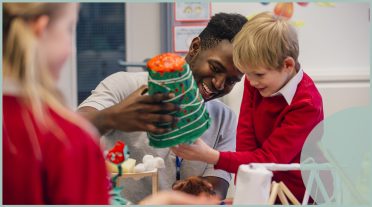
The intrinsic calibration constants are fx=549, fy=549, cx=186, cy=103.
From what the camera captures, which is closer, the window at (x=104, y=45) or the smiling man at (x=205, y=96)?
the smiling man at (x=205, y=96)

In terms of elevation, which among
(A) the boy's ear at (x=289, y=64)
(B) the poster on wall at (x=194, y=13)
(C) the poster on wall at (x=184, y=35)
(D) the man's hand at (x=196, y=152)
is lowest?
(D) the man's hand at (x=196, y=152)

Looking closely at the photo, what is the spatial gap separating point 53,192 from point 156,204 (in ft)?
0.32

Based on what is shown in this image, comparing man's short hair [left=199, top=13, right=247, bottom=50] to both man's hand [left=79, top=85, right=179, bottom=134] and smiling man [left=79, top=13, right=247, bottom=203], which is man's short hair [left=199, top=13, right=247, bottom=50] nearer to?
smiling man [left=79, top=13, right=247, bottom=203]

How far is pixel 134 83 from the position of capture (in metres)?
0.81

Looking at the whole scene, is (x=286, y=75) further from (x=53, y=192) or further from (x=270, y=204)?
(x=53, y=192)

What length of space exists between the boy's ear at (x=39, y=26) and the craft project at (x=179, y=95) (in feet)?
0.52

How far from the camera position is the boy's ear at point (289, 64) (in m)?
0.73

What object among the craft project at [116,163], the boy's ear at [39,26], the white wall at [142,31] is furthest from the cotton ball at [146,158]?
the white wall at [142,31]

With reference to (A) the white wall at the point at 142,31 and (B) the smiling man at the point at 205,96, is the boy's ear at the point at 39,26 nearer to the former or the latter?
(B) the smiling man at the point at 205,96

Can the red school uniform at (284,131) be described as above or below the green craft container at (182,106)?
below

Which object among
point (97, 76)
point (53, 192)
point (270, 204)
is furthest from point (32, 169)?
point (97, 76)

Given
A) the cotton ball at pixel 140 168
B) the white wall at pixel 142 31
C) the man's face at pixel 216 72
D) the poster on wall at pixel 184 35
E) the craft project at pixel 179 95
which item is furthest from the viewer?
the white wall at pixel 142 31

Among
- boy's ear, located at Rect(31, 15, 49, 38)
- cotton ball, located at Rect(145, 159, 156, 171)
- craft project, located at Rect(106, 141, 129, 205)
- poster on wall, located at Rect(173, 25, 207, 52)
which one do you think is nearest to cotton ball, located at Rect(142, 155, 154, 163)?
cotton ball, located at Rect(145, 159, 156, 171)

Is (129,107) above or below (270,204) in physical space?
above
